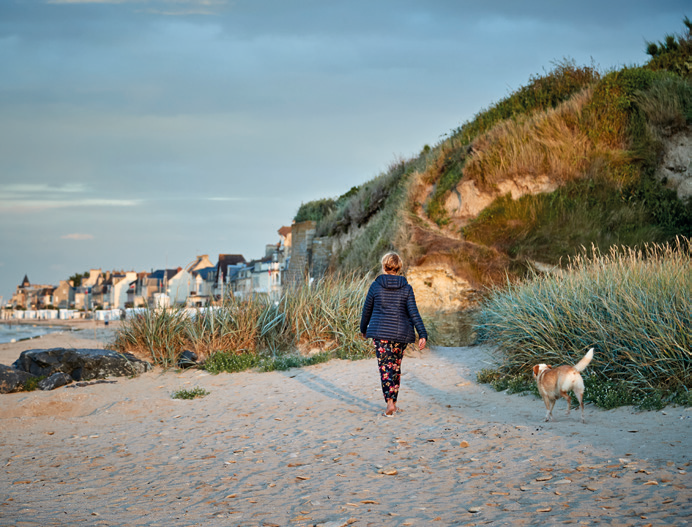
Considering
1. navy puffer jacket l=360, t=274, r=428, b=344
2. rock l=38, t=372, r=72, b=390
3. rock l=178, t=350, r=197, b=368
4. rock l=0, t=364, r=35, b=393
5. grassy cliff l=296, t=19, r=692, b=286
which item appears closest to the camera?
navy puffer jacket l=360, t=274, r=428, b=344

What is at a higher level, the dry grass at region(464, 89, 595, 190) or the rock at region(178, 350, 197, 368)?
the dry grass at region(464, 89, 595, 190)

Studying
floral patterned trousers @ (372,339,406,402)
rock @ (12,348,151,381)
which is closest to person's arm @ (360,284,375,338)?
floral patterned trousers @ (372,339,406,402)

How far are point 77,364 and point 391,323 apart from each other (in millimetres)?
6879

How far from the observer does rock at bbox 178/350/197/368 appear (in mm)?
11594

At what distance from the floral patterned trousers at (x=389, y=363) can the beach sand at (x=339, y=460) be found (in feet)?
1.29

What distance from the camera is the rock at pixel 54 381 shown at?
10305 millimetres

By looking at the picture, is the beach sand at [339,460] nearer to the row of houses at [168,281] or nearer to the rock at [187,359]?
the rock at [187,359]

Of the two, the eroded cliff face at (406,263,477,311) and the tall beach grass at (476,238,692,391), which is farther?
the eroded cliff face at (406,263,477,311)

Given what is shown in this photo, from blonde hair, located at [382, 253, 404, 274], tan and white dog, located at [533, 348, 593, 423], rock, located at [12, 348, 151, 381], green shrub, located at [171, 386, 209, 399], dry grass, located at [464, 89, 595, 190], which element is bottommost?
green shrub, located at [171, 386, 209, 399]

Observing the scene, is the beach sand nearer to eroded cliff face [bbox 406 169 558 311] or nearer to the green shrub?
the green shrub

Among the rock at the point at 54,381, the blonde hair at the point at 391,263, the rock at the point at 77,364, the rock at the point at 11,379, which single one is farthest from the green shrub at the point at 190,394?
the blonde hair at the point at 391,263

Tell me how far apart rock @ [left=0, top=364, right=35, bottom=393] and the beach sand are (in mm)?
1197

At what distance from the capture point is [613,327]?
299 inches

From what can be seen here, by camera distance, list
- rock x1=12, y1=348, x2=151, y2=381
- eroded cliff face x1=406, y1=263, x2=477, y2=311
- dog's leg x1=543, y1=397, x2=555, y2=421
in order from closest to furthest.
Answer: dog's leg x1=543, y1=397, x2=555, y2=421, rock x1=12, y1=348, x2=151, y2=381, eroded cliff face x1=406, y1=263, x2=477, y2=311
